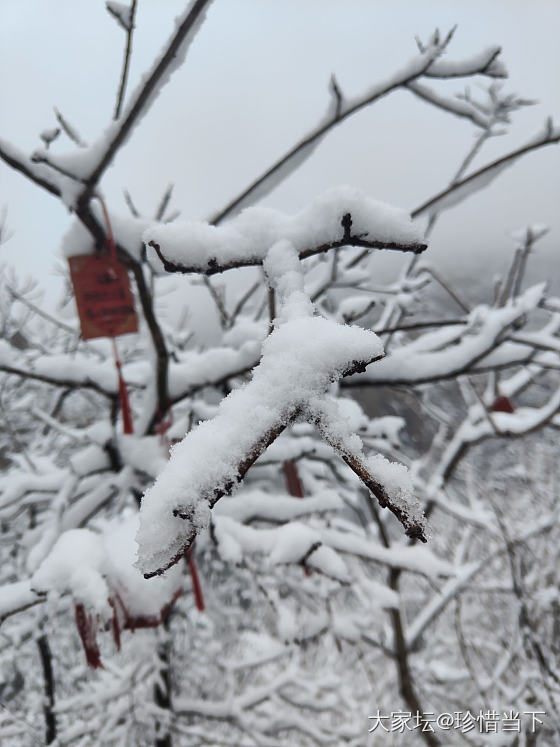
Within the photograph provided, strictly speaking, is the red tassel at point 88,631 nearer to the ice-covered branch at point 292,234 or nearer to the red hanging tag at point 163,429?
the red hanging tag at point 163,429

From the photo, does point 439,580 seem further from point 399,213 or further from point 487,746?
point 487,746

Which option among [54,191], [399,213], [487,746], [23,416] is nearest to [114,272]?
[54,191]

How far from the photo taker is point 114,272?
3.80ft

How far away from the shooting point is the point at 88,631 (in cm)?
88

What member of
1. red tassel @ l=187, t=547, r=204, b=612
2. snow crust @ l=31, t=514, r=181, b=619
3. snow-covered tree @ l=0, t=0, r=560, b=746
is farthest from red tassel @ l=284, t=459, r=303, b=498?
snow crust @ l=31, t=514, r=181, b=619

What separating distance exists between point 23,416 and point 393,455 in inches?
198

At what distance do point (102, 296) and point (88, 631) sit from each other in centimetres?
82

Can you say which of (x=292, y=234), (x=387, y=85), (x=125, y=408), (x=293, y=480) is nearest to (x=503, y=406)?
(x=293, y=480)

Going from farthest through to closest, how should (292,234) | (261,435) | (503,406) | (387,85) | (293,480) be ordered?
1. (503,406)
2. (293,480)
3. (387,85)
4. (292,234)
5. (261,435)

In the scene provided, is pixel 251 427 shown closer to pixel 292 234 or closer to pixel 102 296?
pixel 292 234

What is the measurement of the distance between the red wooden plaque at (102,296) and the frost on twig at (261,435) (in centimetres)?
99

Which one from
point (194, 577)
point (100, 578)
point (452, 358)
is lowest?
point (194, 577)

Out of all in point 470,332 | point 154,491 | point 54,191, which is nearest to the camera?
point 154,491

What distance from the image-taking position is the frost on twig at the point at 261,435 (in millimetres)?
217
